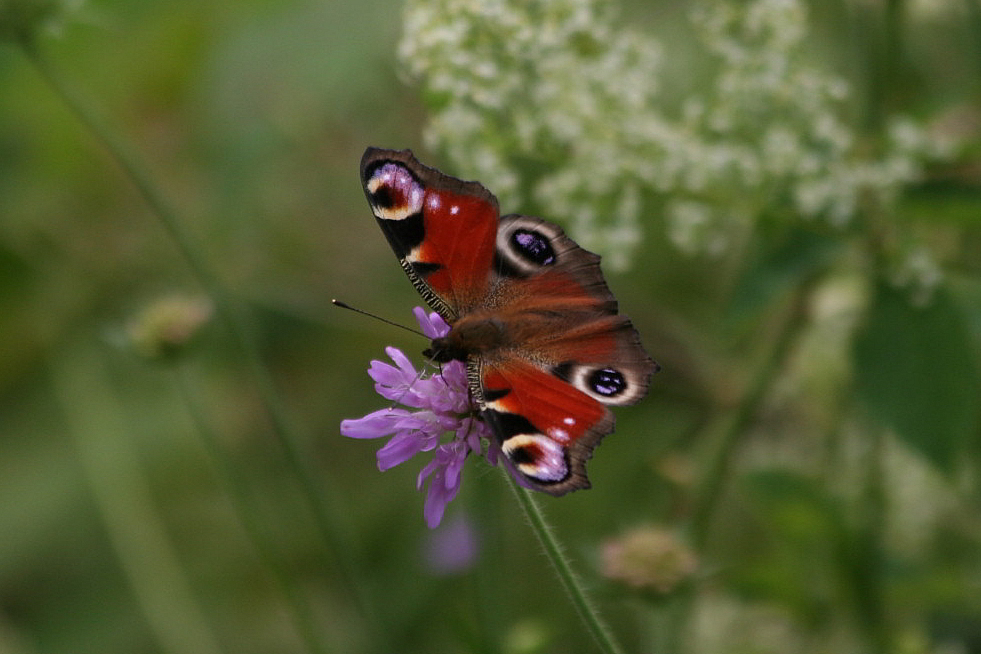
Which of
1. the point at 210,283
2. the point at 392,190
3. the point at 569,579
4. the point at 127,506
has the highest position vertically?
the point at 127,506

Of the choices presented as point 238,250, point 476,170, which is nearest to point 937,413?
point 476,170

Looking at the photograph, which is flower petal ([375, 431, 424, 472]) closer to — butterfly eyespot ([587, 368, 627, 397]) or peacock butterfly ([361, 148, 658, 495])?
peacock butterfly ([361, 148, 658, 495])

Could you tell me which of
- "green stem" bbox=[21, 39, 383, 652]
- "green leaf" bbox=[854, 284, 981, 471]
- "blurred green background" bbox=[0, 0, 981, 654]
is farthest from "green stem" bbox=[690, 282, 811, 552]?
"green stem" bbox=[21, 39, 383, 652]

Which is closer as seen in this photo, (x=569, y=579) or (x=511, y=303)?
(x=569, y=579)

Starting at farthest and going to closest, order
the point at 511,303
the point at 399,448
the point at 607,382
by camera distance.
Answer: the point at 511,303
the point at 399,448
the point at 607,382

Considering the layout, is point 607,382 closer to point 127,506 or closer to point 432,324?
point 432,324

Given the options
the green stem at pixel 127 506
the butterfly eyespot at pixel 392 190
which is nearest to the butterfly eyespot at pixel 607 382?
the butterfly eyespot at pixel 392 190

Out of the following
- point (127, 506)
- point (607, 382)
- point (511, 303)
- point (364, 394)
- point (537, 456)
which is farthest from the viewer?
point (364, 394)

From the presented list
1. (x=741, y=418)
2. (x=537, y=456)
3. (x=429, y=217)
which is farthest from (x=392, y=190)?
(x=741, y=418)
